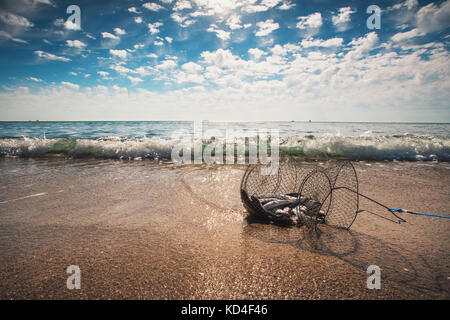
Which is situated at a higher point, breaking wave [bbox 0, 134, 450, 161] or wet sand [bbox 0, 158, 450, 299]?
breaking wave [bbox 0, 134, 450, 161]

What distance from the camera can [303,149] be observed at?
10961 millimetres

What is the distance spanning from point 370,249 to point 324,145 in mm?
9135

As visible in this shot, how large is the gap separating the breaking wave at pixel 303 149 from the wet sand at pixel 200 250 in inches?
224

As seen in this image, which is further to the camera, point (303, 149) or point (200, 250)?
point (303, 149)

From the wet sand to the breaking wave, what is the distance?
18.7 ft

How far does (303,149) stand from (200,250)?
32.1 ft

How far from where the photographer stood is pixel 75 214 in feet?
11.4

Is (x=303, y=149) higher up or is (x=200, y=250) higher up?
(x=303, y=149)

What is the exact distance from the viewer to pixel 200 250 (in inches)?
98.4

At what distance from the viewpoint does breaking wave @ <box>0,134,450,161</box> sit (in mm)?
9445

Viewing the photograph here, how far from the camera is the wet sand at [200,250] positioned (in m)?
1.90

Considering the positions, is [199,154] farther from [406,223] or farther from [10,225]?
[406,223]
